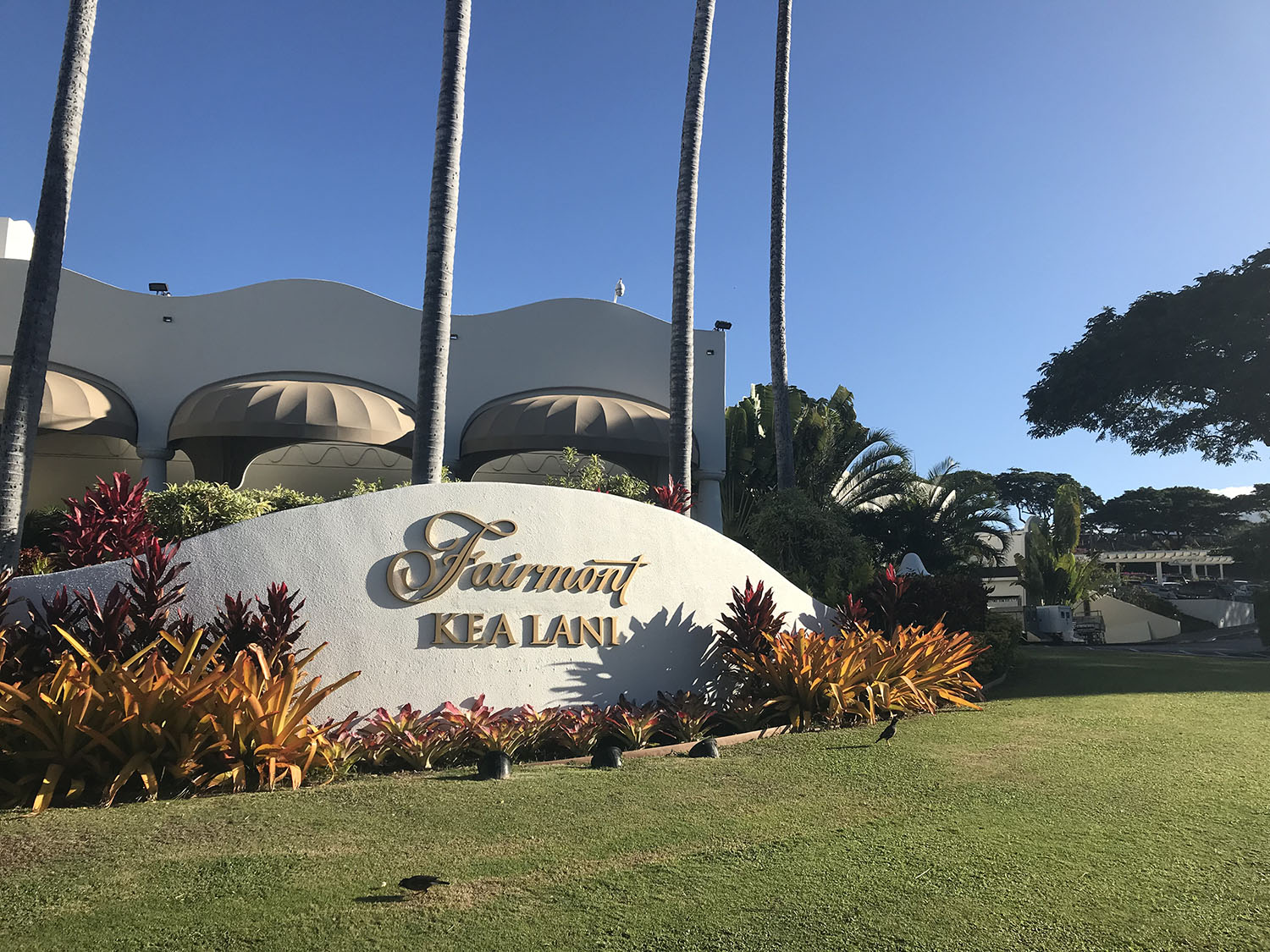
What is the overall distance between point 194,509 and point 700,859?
25.6 feet

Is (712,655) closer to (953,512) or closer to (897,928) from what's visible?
(897,928)

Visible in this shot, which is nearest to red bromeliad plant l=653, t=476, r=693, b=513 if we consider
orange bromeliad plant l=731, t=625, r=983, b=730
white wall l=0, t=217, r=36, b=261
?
orange bromeliad plant l=731, t=625, r=983, b=730

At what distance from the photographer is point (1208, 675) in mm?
10648

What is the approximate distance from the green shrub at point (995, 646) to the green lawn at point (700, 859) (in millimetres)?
4130

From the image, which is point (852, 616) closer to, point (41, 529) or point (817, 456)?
point (41, 529)

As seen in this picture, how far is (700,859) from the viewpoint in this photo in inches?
155

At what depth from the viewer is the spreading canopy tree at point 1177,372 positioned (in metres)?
22.2

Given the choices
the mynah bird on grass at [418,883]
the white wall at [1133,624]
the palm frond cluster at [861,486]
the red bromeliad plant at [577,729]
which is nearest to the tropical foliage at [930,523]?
the palm frond cluster at [861,486]

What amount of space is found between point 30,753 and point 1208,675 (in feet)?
39.5

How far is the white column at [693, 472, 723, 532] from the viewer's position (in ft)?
60.9

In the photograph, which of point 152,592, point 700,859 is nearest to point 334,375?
point 152,592

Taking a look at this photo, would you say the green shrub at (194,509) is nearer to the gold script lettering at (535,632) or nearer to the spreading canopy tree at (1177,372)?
the gold script lettering at (535,632)

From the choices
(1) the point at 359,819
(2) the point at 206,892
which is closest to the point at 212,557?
(1) the point at 359,819

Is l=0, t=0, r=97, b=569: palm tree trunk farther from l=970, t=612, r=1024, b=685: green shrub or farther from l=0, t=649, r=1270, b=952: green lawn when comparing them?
l=970, t=612, r=1024, b=685: green shrub
